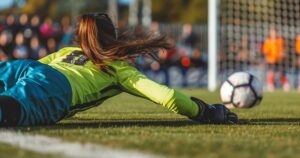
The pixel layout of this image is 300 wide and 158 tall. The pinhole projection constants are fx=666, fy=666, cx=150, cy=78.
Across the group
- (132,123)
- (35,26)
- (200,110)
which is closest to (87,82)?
(132,123)

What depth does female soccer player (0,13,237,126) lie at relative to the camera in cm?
459

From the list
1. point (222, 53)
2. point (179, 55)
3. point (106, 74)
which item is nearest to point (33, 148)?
point (106, 74)

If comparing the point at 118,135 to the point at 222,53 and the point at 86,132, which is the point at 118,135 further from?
the point at 222,53

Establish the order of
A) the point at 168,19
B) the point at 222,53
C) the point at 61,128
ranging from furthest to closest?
the point at 168,19, the point at 222,53, the point at 61,128

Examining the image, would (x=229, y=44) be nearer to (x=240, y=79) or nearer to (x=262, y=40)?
(x=262, y=40)

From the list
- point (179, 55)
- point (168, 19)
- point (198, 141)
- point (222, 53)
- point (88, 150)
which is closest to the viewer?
point (88, 150)

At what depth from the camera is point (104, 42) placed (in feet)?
16.9

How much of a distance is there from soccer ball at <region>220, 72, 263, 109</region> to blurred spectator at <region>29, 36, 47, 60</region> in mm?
11678

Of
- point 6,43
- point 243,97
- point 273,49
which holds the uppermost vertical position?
point 6,43

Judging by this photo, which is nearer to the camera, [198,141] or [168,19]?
[198,141]

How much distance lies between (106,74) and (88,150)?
1707 millimetres

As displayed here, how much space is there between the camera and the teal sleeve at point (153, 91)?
4836 millimetres

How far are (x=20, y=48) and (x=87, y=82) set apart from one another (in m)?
14.5

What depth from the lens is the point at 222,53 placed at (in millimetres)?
19859
